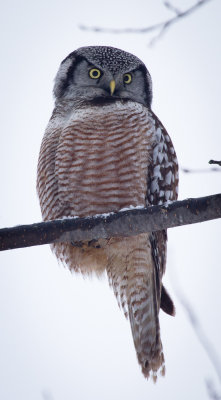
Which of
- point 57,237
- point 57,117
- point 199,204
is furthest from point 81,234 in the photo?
point 57,117

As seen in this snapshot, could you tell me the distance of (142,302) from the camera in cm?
502

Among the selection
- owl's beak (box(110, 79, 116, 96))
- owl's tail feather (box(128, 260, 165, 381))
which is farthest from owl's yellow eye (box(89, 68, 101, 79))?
owl's tail feather (box(128, 260, 165, 381))

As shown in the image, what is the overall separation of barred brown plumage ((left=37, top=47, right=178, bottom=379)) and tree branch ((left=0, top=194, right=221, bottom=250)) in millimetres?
1178

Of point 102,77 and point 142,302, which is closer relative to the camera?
point 142,302

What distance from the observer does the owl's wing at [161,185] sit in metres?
4.84

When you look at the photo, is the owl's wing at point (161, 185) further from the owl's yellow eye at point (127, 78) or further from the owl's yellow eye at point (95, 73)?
the owl's yellow eye at point (95, 73)

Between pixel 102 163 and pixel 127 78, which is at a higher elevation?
pixel 127 78

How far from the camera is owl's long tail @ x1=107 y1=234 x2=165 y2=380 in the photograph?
4.93 metres

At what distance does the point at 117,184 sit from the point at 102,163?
217mm

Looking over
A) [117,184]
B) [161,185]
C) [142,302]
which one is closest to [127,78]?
[161,185]

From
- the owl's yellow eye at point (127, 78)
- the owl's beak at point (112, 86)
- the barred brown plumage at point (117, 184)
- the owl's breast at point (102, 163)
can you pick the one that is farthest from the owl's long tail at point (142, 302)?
the owl's yellow eye at point (127, 78)

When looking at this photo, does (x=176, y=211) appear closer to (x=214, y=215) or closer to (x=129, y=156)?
(x=214, y=215)

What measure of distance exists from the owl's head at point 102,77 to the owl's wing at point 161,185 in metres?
0.57

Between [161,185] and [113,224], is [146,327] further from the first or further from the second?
[113,224]
